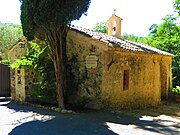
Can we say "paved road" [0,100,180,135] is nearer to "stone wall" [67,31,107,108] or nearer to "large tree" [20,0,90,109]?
"stone wall" [67,31,107,108]

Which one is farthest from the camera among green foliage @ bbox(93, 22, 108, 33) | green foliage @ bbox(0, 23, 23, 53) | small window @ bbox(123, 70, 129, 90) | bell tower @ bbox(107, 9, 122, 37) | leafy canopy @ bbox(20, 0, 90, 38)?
green foliage @ bbox(93, 22, 108, 33)

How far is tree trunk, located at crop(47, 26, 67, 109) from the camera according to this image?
31.9ft

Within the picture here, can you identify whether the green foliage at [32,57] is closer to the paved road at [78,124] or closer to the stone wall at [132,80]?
the paved road at [78,124]

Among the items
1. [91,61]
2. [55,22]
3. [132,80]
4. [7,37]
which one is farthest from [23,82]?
[7,37]

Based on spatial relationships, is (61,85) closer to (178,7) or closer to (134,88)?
(134,88)

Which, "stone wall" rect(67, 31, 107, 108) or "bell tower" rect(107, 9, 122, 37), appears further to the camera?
"bell tower" rect(107, 9, 122, 37)

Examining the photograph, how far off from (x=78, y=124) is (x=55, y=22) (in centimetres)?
417

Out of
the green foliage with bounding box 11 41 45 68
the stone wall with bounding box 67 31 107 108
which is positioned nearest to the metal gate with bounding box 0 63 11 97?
the green foliage with bounding box 11 41 45 68

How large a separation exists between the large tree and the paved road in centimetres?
163

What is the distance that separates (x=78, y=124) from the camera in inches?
296

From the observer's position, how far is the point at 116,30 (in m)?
17.1

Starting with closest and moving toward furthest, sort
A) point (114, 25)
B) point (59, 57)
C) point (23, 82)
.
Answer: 1. point (59, 57)
2. point (23, 82)
3. point (114, 25)

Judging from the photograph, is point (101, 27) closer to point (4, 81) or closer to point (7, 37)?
point (7, 37)

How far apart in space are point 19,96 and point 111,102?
17.9 feet
